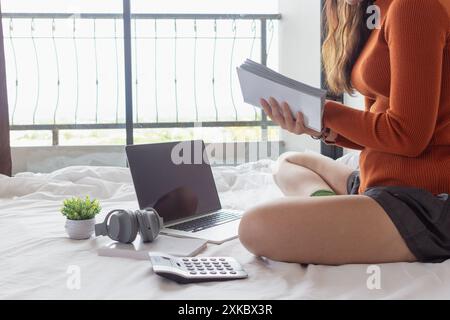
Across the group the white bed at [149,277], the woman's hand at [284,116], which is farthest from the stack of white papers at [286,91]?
the white bed at [149,277]

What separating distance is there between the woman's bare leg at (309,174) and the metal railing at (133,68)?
1402 mm

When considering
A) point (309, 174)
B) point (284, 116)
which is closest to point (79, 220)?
point (284, 116)

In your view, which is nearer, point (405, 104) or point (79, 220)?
point (405, 104)

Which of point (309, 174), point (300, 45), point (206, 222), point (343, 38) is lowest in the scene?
point (206, 222)

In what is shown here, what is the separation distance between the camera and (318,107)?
107cm

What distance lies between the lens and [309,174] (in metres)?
1.55

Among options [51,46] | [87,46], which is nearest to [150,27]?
[87,46]

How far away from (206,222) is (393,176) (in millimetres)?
521

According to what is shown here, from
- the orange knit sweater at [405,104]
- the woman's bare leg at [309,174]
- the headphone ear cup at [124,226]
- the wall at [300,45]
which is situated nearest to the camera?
the orange knit sweater at [405,104]

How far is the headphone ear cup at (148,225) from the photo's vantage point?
115 centimetres

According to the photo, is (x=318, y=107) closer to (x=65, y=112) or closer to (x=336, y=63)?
(x=336, y=63)

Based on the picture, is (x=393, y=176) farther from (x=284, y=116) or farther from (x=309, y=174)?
(x=309, y=174)

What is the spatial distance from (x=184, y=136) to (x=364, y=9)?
2109mm

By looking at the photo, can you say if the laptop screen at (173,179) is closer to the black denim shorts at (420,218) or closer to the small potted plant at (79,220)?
the small potted plant at (79,220)
